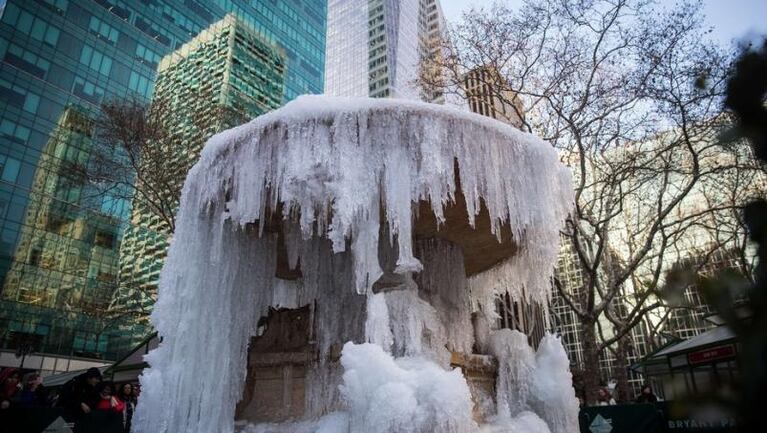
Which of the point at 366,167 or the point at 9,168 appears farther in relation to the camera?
the point at 9,168

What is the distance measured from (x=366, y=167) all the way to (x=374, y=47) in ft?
286

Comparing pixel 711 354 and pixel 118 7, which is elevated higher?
pixel 118 7

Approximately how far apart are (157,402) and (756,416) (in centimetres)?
729

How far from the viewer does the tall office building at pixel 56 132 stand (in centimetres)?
3328

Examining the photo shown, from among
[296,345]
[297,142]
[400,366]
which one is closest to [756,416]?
[400,366]

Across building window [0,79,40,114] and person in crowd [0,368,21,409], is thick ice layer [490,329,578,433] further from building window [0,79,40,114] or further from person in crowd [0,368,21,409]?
building window [0,79,40,114]

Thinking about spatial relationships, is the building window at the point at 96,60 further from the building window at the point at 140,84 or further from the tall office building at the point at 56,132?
the building window at the point at 140,84

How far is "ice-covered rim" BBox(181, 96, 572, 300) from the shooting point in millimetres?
6465

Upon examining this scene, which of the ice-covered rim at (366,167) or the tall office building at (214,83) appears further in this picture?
the tall office building at (214,83)

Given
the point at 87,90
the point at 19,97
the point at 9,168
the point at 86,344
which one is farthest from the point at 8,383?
the point at 87,90

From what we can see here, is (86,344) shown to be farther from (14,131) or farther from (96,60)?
(96,60)

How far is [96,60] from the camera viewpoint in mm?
40375

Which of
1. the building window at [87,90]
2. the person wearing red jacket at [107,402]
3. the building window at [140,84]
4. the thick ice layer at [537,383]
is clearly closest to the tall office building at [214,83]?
the building window at [140,84]

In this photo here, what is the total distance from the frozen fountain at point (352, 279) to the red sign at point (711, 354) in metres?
4.33
